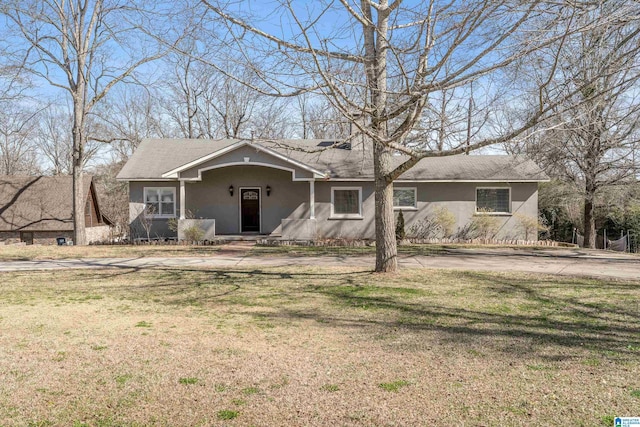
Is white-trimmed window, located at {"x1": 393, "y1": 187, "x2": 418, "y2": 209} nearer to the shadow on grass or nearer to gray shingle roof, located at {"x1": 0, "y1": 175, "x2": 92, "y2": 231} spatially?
the shadow on grass

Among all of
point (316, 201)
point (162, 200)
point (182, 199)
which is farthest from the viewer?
point (316, 201)

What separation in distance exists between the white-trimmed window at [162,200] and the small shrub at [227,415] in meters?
16.5

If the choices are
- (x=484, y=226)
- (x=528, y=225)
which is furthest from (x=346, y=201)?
(x=528, y=225)

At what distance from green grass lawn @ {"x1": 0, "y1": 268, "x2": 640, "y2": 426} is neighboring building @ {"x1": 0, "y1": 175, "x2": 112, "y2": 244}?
14307mm

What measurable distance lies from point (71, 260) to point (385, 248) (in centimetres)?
857

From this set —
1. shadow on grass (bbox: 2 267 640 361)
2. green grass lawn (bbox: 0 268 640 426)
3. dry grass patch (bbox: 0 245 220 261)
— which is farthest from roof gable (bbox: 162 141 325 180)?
green grass lawn (bbox: 0 268 640 426)

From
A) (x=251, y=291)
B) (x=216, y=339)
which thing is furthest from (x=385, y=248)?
(x=216, y=339)

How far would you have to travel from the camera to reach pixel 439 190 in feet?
64.6

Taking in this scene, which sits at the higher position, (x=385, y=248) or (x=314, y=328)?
(x=385, y=248)

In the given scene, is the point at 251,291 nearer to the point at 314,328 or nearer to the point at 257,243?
the point at 314,328

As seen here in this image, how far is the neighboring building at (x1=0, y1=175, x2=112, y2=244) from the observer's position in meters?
20.8

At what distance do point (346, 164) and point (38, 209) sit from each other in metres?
14.5

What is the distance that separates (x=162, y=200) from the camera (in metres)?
19.1

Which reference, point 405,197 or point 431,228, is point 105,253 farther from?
point 431,228
